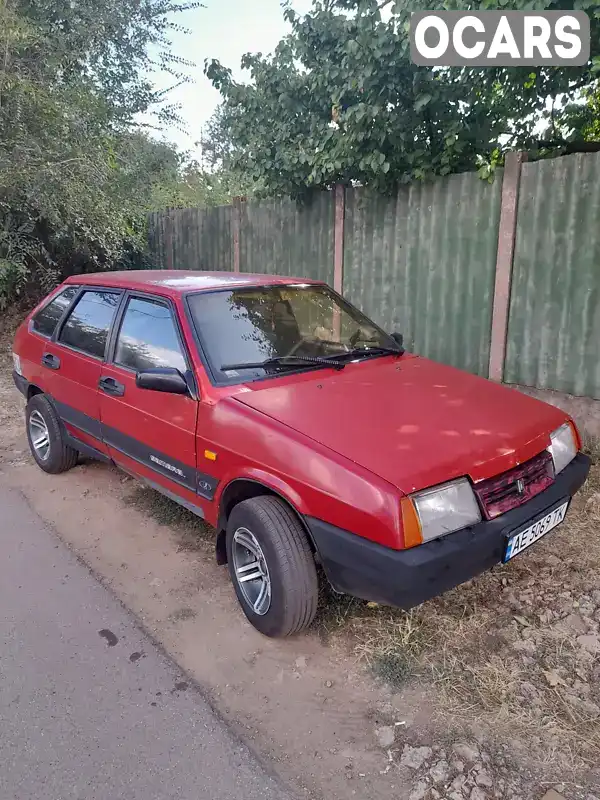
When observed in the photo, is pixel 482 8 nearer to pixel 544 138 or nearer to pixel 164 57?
pixel 544 138

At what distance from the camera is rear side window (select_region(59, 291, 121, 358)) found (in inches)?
150

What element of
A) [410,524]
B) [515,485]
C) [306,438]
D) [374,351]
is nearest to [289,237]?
[374,351]

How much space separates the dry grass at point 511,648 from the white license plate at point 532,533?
0.46 metres

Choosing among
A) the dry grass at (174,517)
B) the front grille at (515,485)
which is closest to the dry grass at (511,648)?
the front grille at (515,485)

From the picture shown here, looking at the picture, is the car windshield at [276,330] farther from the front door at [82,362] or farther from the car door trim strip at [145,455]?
the front door at [82,362]

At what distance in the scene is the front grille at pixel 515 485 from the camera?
2.44 m

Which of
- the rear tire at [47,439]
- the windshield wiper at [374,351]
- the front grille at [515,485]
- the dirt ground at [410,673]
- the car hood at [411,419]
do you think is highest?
the windshield wiper at [374,351]

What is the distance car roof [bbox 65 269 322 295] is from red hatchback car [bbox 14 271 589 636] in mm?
15

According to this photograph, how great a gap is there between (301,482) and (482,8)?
3982 millimetres

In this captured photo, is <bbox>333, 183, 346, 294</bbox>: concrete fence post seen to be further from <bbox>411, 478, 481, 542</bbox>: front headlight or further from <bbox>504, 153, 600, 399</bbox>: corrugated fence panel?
<bbox>411, 478, 481, 542</bbox>: front headlight

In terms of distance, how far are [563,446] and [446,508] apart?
→ 1023 millimetres

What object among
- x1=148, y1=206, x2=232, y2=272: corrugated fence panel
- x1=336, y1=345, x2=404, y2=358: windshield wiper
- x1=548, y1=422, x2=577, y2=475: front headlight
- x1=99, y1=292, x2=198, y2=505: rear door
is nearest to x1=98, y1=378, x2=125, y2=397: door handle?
x1=99, y1=292, x2=198, y2=505: rear door

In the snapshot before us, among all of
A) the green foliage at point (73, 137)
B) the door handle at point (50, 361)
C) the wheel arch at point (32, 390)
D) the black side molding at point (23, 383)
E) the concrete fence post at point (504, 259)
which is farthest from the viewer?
the green foliage at point (73, 137)

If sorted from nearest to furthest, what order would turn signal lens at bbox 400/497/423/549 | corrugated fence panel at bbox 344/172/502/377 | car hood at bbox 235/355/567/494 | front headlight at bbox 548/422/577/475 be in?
1. turn signal lens at bbox 400/497/423/549
2. car hood at bbox 235/355/567/494
3. front headlight at bbox 548/422/577/475
4. corrugated fence panel at bbox 344/172/502/377
